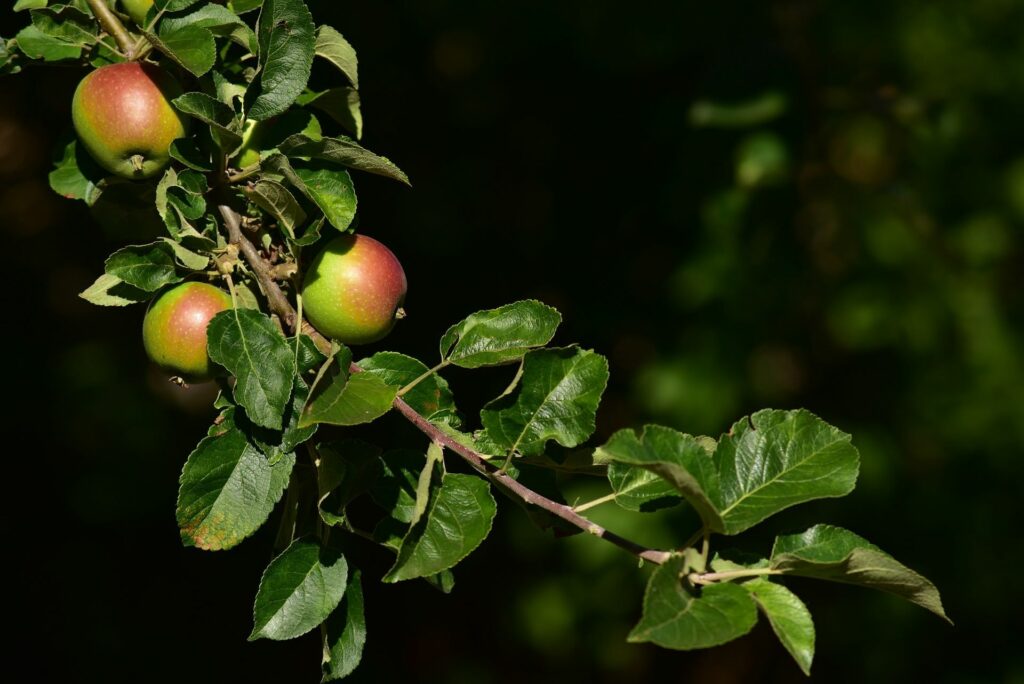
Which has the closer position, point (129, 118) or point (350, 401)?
point (350, 401)

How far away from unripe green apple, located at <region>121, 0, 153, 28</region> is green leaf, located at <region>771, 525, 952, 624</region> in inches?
29.0

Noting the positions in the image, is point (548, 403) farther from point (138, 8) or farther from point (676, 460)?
point (138, 8)

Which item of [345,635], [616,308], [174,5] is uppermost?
[174,5]

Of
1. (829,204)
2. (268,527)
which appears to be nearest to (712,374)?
(829,204)

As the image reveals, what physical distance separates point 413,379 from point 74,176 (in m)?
0.41

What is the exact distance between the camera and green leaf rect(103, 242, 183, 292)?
35.9 inches

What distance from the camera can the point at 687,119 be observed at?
2186 mm

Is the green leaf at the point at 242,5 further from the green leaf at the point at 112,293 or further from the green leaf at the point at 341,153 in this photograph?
the green leaf at the point at 112,293

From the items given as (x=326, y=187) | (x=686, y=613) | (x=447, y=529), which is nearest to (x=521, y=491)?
(x=447, y=529)

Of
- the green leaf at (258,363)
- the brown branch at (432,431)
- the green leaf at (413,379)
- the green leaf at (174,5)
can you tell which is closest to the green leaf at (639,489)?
Result: the brown branch at (432,431)

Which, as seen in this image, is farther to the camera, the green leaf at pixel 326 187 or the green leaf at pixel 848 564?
the green leaf at pixel 326 187

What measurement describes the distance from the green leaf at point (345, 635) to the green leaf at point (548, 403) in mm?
192

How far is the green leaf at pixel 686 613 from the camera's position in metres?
0.73

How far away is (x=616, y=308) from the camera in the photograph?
2404mm
